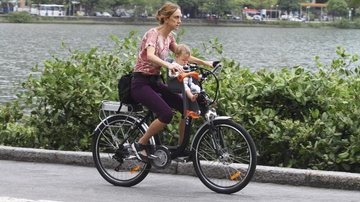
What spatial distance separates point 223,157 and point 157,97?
816 mm

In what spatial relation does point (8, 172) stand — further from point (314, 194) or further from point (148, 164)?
point (314, 194)

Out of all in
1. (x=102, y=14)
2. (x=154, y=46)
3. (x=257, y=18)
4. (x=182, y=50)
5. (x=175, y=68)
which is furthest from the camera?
(x=257, y=18)

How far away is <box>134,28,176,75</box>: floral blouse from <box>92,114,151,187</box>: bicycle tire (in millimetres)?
534

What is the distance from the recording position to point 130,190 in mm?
7852

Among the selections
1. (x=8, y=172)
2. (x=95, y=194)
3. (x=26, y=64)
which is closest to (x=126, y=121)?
(x=95, y=194)

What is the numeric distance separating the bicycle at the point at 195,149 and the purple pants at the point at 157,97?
0.67 ft

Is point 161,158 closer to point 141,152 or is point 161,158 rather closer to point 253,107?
point 141,152

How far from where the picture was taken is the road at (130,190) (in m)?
7.41

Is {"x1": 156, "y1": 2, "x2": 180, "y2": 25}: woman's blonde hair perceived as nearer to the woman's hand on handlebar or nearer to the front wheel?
the woman's hand on handlebar

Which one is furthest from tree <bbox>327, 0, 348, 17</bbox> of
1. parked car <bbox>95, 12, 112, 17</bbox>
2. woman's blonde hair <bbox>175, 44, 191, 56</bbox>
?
woman's blonde hair <bbox>175, 44, 191, 56</bbox>

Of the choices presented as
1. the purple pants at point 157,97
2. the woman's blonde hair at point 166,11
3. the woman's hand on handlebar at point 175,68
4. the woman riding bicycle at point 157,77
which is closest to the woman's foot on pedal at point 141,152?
the woman riding bicycle at point 157,77

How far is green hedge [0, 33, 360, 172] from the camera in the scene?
8.68m

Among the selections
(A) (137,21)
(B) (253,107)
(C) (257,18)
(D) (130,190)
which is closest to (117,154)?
(D) (130,190)

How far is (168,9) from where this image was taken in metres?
7.70
